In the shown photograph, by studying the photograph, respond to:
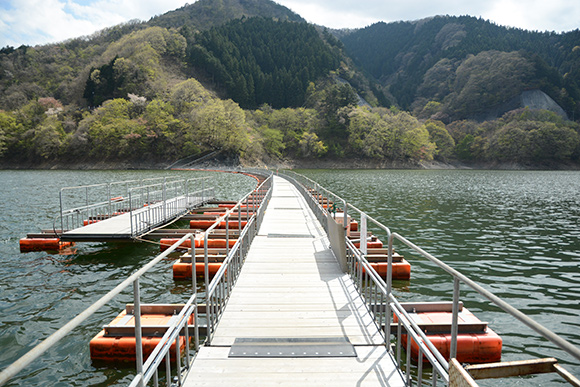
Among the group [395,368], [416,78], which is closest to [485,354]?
[395,368]

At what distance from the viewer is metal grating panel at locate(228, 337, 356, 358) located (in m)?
4.44

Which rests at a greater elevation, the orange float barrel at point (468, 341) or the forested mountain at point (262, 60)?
the forested mountain at point (262, 60)

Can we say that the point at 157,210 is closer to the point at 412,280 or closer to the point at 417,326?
the point at 412,280

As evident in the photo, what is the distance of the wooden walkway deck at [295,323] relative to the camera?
13.1 feet

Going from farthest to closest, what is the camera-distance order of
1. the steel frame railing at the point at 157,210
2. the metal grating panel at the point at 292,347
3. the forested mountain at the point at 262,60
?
1. the forested mountain at the point at 262,60
2. the steel frame railing at the point at 157,210
3. the metal grating panel at the point at 292,347

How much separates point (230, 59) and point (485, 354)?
133 meters

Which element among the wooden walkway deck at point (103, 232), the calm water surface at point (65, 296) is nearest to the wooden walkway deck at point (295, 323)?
the calm water surface at point (65, 296)

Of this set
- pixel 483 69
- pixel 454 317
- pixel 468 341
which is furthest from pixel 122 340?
pixel 483 69

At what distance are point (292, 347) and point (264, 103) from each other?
127 m

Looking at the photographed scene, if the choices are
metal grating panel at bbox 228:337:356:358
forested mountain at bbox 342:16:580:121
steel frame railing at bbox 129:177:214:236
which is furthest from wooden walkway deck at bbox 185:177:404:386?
forested mountain at bbox 342:16:580:121

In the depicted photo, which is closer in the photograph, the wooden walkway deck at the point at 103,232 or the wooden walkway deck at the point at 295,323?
the wooden walkway deck at the point at 295,323

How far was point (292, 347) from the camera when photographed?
4.65m

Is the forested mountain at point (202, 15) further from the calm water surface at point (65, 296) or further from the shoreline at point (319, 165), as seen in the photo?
the calm water surface at point (65, 296)

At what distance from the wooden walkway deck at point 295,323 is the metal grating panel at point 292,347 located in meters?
0.07
